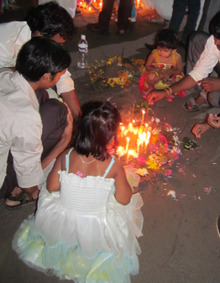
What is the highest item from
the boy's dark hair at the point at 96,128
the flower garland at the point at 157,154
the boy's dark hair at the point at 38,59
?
the boy's dark hair at the point at 38,59

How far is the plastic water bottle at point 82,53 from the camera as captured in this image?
4.69 m

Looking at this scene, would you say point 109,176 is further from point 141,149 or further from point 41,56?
point 141,149

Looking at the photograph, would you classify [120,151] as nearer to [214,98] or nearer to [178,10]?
Answer: [214,98]

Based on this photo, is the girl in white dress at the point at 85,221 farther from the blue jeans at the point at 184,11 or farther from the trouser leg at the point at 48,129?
the blue jeans at the point at 184,11

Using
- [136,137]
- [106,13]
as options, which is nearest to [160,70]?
[136,137]

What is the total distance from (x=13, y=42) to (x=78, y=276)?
83.3 inches

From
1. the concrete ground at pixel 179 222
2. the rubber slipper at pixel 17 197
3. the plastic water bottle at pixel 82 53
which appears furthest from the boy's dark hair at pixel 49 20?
the plastic water bottle at pixel 82 53

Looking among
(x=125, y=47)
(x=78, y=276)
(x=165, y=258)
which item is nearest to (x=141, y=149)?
(x=165, y=258)

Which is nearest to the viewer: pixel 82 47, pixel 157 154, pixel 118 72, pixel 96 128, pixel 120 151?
pixel 96 128

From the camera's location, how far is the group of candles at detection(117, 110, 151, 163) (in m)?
3.05

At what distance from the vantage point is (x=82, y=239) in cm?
206

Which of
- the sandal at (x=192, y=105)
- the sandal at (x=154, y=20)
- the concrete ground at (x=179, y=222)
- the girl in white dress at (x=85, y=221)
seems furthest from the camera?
the sandal at (x=154, y=20)

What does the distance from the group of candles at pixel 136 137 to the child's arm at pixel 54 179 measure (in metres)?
1.10

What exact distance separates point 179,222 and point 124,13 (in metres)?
4.51
